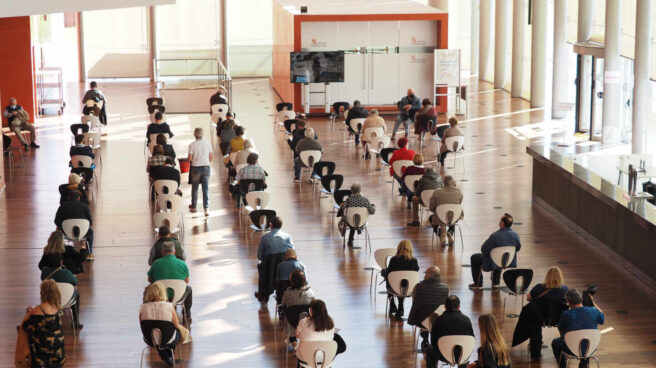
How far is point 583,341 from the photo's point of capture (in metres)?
8.35

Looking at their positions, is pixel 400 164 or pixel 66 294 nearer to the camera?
pixel 66 294

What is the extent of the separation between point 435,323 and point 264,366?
181 cm

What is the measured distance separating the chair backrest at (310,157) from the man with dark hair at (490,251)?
497 cm

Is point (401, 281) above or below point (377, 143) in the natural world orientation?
below

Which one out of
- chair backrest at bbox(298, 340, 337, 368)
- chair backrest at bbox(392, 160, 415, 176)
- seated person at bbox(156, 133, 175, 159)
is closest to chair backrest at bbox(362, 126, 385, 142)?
chair backrest at bbox(392, 160, 415, 176)

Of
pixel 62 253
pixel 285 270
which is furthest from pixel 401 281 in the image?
pixel 62 253

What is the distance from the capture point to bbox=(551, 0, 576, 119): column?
2270 centimetres

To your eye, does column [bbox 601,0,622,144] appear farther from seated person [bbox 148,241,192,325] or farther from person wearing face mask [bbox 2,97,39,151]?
seated person [bbox 148,241,192,325]

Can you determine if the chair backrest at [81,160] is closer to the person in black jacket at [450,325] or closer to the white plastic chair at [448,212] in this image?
the white plastic chair at [448,212]

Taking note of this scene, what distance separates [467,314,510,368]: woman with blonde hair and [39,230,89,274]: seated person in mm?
4638

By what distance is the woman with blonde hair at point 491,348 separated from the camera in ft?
24.9

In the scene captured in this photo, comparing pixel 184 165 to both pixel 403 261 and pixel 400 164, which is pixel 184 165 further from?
pixel 403 261

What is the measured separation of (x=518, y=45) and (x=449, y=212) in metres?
15.9

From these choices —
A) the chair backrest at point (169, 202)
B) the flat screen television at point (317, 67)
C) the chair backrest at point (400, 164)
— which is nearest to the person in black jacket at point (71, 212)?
the chair backrest at point (169, 202)
